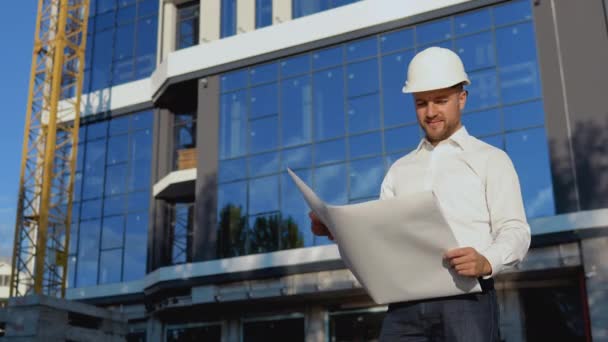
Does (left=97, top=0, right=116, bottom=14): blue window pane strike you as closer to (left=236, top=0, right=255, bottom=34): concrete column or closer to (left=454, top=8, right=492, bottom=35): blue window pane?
(left=236, top=0, right=255, bottom=34): concrete column

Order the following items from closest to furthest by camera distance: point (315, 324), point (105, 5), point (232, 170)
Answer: point (315, 324)
point (232, 170)
point (105, 5)

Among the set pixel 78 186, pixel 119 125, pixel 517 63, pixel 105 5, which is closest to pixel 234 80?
pixel 119 125

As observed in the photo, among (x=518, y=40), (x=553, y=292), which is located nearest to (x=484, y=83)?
(x=518, y=40)

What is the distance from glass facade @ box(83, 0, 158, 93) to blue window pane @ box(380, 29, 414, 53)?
10.1m

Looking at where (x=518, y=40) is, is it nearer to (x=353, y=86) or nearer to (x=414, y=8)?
(x=414, y=8)

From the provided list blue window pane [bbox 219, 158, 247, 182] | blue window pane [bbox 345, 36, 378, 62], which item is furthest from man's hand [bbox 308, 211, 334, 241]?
blue window pane [bbox 219, 158, 247, 182]

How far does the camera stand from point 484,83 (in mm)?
22562

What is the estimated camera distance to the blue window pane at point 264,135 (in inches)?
1009

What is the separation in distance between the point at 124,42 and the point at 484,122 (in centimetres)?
1589

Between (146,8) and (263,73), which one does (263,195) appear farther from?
(146,8)

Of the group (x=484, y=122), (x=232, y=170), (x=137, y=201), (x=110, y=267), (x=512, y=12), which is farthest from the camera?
(x=137, y=201)

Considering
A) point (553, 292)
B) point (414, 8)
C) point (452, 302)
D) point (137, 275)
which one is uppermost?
point (414, 8)

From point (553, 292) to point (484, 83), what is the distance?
5.85 metres

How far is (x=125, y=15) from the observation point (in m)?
32.8
